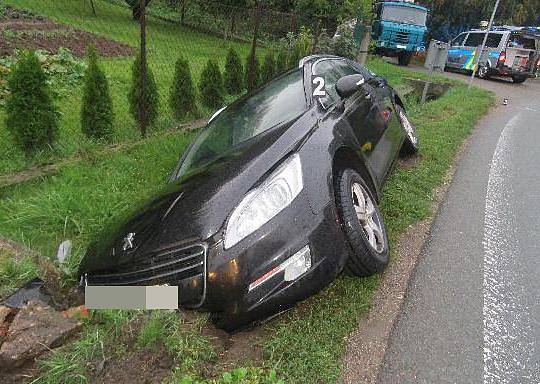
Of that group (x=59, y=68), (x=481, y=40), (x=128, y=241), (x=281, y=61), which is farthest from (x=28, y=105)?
(x=481, y=40)

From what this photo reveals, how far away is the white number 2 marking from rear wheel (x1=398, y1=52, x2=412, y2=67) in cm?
1719

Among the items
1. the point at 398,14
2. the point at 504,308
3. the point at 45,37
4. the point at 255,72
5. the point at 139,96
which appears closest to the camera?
the point at 504,308

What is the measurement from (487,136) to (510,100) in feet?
20.1

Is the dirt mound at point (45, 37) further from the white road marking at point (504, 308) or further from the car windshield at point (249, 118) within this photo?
the white road marking at point (504, 308)

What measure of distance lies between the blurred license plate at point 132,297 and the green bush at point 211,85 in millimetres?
5532

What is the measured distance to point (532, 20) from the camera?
27.7 m

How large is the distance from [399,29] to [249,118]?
17540mm

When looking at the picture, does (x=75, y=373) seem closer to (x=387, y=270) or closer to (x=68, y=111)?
(x=387, y=270)

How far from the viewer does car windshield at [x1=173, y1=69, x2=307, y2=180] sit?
10.6ft

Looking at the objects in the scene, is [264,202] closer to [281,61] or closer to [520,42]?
[281,61]

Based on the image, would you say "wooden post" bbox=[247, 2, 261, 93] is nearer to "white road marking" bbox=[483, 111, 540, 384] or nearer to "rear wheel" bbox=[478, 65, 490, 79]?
"white road marking" bbox=[483, 111, 540, 384]

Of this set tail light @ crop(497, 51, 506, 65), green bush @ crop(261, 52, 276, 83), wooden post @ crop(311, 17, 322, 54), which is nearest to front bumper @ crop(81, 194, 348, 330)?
green bush @ crop(261, 52, 276, 83)

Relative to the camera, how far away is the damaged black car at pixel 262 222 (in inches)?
86.3

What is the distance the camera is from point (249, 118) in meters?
A: 3.48
